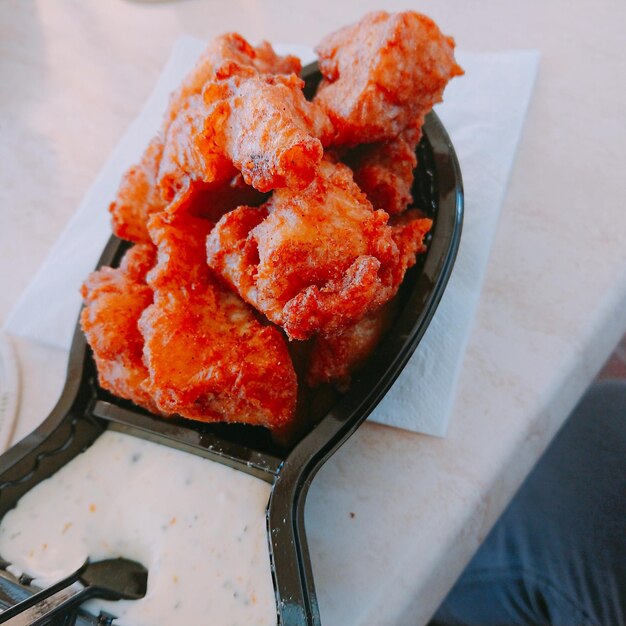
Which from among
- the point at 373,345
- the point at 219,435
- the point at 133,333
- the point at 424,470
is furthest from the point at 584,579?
the point at 133,333

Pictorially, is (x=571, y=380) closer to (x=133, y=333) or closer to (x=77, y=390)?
(x=133, y=333)

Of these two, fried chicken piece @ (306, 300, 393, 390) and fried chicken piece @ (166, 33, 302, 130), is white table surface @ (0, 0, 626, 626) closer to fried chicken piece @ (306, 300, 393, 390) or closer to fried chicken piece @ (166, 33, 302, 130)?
fried chicken piece @ (306, 300, 393, 390)

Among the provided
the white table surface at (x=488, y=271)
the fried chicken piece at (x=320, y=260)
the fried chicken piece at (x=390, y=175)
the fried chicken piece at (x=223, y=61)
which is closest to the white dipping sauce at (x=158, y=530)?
the white table surface at (x=488, y=271)

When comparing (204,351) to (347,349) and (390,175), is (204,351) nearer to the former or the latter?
(347,349)

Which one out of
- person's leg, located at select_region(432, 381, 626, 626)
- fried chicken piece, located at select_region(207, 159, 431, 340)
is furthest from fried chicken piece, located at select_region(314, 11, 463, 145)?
person's leg, located at select_region(432, 381, 626, 626)

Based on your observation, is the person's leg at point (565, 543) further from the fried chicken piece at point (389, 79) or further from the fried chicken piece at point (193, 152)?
the fried chicken piece at point (193, 152)
